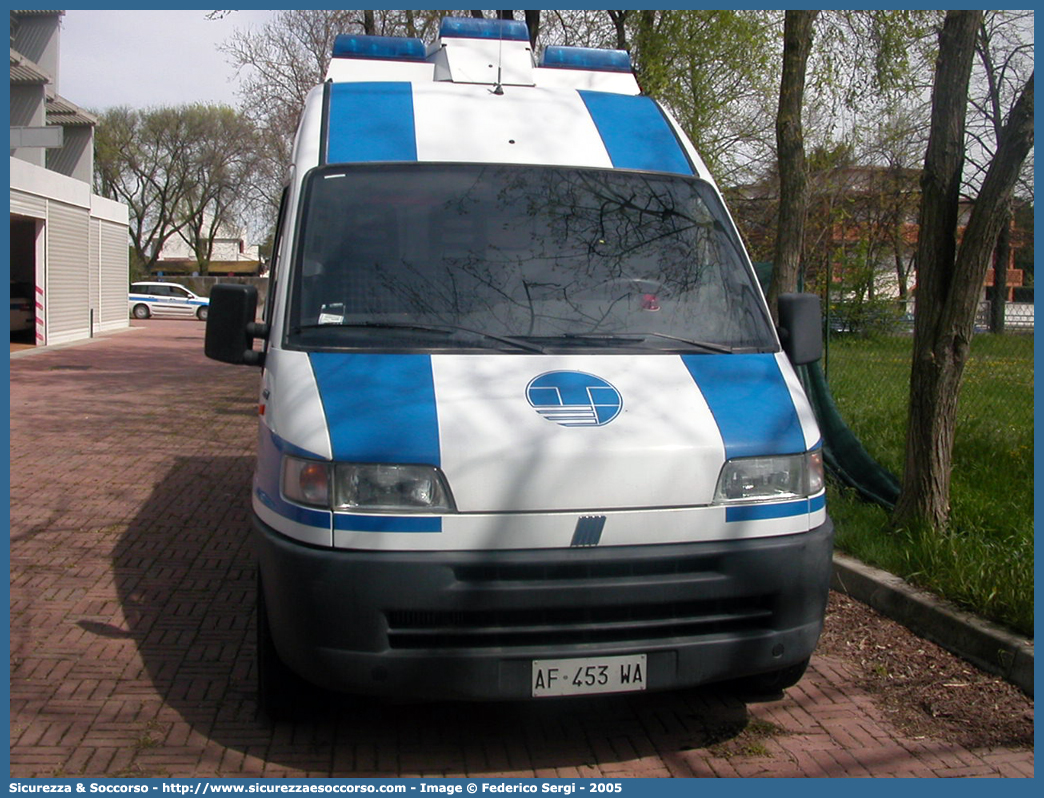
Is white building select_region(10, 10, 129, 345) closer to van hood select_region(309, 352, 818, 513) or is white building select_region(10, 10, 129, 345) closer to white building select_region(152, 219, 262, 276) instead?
van hood select_region(309, 352, 818, 513)

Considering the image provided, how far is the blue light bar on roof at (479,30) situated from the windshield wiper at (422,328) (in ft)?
7.95

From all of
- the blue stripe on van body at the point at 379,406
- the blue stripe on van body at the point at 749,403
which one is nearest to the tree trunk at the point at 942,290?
the blue stripe on van body at the point at 749,403

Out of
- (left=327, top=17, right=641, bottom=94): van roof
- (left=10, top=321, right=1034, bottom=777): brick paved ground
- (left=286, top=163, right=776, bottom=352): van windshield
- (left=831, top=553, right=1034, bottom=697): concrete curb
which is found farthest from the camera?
(left=327, top=17, right=641, bottom=94): van roof

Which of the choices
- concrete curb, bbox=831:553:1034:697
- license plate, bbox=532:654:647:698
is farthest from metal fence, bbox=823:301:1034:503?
license plate, bbox=532:654:647:698

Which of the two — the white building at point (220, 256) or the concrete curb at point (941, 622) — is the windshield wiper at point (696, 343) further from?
the white building at point (220, 256)

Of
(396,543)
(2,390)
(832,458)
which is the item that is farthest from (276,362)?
(2,390)

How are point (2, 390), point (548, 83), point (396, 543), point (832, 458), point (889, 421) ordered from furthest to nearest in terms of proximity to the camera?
point (2, 390), point (889, 421), point (832, 458), point (548, 83), point (396, 543)

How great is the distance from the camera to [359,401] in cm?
406

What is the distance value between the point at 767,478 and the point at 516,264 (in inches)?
59.1

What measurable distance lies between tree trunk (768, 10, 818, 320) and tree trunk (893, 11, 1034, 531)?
2112 mm

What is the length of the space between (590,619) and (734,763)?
91 cm

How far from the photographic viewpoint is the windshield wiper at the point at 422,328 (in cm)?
448

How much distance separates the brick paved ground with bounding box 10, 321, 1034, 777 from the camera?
422cm

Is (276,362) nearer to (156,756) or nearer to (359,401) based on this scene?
(359,401)
